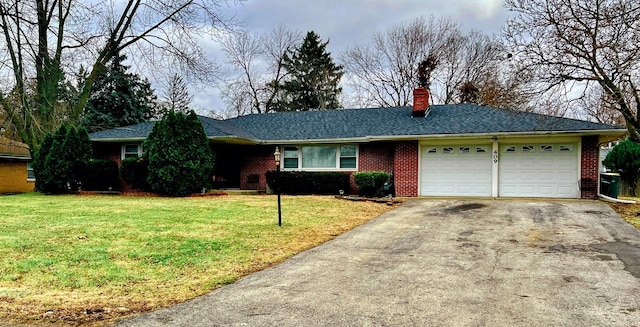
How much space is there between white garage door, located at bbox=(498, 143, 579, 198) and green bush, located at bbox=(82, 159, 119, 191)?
1537cm

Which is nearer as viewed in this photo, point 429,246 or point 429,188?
point 429,246

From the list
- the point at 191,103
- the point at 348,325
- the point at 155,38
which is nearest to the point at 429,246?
the point at 348,325

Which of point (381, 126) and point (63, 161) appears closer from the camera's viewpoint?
point (63, 161)

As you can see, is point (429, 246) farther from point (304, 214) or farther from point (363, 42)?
point (363, 42)

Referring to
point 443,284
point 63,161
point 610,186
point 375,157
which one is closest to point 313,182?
point 375,157

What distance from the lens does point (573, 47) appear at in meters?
12.8

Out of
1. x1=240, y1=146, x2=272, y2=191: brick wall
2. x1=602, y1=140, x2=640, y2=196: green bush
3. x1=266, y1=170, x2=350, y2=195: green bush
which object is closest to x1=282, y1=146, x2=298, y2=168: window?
x1=240, y1=146, x2=272, y2=191: brick wall

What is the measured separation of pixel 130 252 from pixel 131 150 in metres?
14.0

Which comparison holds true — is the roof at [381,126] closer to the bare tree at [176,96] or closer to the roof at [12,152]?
the roof at [12,152]

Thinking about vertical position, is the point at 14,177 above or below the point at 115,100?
below

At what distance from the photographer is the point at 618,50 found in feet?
39.0

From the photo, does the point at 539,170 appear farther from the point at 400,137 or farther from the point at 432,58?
the point at 432,58

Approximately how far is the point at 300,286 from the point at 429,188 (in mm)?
11951

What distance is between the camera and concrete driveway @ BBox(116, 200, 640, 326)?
3729mm
